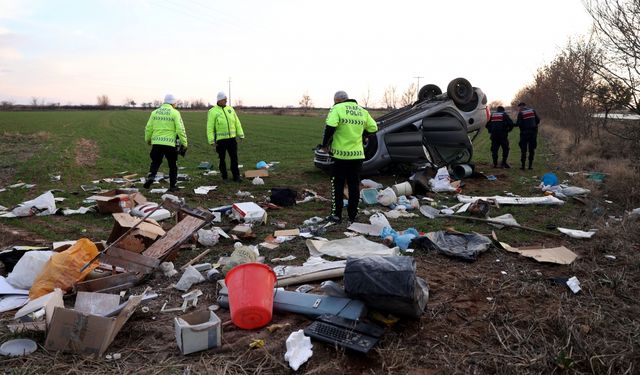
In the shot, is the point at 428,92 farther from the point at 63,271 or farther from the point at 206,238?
the point at 63,271

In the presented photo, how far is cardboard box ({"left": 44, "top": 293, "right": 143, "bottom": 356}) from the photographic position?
301 centimetres

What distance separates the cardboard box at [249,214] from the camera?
6258 mm

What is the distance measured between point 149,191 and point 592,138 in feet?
53.4

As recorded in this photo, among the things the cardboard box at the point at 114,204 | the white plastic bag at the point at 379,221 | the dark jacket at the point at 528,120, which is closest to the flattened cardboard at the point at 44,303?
the cardboard box at the point at 114,204

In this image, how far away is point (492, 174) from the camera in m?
10.7

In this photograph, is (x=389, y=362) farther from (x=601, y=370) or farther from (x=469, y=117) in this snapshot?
(x=469, y=117)

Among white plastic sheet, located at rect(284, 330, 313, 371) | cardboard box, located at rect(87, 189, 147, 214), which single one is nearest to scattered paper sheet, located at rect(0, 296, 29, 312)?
white plastic sheet, located at rect(284, 330, 313, 371)

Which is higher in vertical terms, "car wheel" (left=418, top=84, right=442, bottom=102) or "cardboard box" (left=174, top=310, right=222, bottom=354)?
"car wheel" (left=418, top=84, right=442, bottom=102)

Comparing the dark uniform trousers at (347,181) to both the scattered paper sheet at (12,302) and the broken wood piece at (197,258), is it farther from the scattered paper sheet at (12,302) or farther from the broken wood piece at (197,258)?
the scattered paper sheet at (12,302)

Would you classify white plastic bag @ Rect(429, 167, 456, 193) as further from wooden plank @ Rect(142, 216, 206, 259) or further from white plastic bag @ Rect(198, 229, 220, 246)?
wooden plank @ Rect(142, 216, 206, 259)

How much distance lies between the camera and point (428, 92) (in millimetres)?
11602

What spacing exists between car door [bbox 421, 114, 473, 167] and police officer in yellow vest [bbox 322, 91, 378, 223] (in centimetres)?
379

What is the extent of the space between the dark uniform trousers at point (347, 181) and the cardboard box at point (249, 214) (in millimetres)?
1005

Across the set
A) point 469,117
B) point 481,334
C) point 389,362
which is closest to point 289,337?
point 389,362
